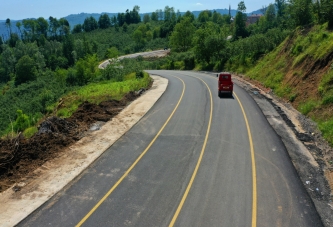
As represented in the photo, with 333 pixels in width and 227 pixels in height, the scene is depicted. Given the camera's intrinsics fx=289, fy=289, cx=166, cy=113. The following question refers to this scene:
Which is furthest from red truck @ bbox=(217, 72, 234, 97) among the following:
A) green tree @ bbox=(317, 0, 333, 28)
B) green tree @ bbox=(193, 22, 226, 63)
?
green tree @ bbox=(193, 22, 226, 63)

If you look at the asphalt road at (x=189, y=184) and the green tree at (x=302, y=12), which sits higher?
the green tree at (x=302, y=12)

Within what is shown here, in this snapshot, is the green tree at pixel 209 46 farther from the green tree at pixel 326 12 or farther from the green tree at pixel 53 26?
the green tree at pixel 53 26

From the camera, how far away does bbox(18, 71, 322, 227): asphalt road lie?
10.5 m

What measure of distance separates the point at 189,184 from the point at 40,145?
8.75m

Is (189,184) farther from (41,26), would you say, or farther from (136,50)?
(41,26)

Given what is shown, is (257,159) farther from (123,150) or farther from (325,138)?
(123,150)

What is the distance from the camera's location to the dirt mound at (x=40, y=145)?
1395 centimetres

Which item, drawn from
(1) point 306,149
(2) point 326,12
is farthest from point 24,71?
(1) point 306,149

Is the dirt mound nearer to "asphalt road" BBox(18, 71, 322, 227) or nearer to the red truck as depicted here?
"asphalt road" BBox(18, 71, 322, 227)

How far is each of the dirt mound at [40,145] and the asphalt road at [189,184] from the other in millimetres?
2876

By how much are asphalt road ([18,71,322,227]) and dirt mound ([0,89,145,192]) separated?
9.43 ft

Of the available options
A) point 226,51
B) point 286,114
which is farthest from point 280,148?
point 226,51

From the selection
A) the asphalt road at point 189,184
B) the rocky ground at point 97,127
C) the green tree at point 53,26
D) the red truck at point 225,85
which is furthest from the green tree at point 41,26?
the asphalt road at point 189,184

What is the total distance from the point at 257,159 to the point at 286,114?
8.69 metres
